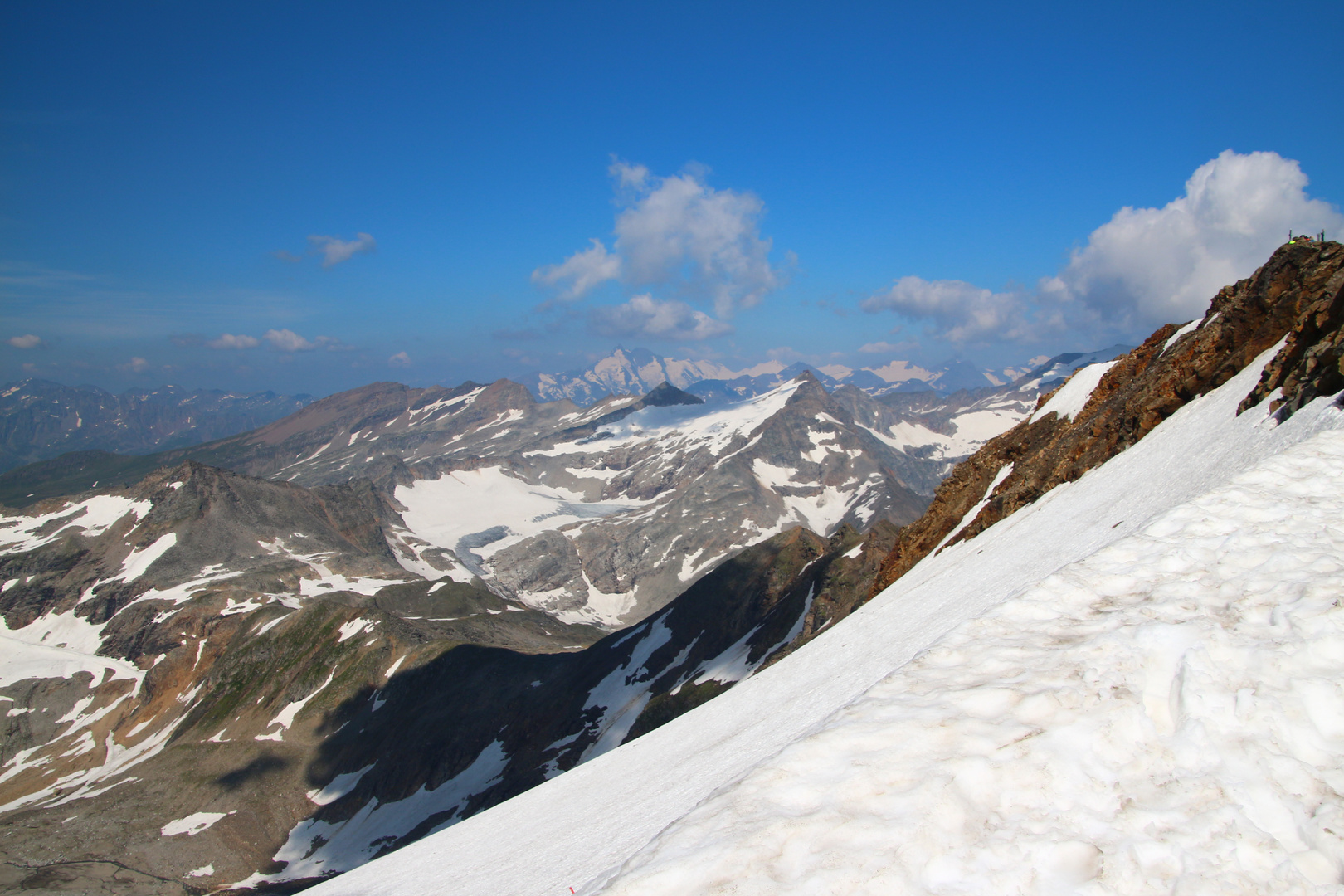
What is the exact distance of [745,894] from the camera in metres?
4.66

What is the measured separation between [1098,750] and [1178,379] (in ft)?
83.5

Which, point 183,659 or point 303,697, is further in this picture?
point 183,659

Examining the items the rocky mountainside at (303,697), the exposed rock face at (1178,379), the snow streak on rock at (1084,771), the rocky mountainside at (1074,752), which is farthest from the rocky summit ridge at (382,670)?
the snow streak on rock at (1084,771)

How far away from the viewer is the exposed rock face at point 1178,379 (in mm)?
15859

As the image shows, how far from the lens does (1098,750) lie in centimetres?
518

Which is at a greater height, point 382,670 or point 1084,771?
point 382,670

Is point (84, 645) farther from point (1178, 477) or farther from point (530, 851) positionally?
point (1178, 477)

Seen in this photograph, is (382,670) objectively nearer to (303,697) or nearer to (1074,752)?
(303,697)

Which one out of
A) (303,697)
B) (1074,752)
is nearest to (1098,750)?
(1074,752)

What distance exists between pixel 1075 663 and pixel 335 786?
10971 cm

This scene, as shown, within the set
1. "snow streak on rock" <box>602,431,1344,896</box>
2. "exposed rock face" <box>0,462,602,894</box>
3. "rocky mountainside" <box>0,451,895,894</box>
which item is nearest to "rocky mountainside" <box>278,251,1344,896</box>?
"snow streak on rock" <box>602,431,1344,896</box>

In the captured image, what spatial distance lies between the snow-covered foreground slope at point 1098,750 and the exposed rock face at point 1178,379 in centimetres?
929

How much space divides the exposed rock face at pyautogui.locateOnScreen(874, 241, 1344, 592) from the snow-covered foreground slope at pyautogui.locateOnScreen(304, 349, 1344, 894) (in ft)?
30.5

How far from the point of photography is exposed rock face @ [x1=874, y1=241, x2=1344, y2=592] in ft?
52.0
